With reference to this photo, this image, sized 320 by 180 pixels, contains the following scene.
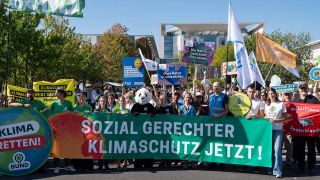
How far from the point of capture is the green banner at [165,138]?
8625 millimetres

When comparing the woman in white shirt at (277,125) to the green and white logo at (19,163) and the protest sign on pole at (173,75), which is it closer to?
the green and white logo at (19,163)

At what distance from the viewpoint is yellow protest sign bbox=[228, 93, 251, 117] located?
867 cm

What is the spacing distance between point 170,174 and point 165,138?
0.81 metres

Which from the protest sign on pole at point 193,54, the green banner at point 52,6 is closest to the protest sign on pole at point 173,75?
the protest sign on pole at point 193,54

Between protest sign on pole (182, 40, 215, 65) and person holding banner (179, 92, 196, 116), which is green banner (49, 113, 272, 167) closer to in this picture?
person holding banner (179, 92, 196, 116)

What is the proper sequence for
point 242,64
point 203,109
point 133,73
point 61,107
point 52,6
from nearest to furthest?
1. point 61,107
2. point 203,109
3. point 52,6
4. point 242,64
5. point 133,73

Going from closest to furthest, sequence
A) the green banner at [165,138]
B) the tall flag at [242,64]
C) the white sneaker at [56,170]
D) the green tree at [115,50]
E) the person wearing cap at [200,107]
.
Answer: the white sneaker at [56,170]
the green banner at [165,138]
the person wearing cap at [200,107]
the tall flag at [242,64]
the green tree at [115,50]

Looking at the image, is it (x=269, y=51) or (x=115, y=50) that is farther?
(x=115, y=50)

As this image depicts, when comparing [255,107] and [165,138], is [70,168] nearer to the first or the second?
[165,138]

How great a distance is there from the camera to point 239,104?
8.72 meters

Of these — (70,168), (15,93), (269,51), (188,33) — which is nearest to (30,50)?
(15,93)

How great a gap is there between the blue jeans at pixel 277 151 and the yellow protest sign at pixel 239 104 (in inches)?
27.8

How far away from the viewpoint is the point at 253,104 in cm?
895

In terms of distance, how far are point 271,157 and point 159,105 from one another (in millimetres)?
2598
